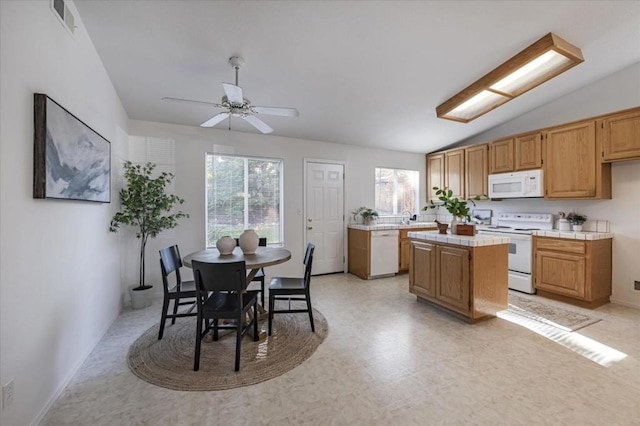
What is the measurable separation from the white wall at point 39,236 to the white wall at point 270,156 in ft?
4.41

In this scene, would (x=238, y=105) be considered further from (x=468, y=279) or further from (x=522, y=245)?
(x=522, y=245)

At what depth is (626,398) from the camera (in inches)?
68.9

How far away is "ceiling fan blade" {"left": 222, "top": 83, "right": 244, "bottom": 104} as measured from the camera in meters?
2.06

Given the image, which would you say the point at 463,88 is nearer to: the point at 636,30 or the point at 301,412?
the point at 636,30

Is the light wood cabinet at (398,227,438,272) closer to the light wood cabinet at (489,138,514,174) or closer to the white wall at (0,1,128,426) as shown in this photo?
the light wood cabinet at (489,138,514,174)

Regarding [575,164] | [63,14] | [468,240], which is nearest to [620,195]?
[575,164]

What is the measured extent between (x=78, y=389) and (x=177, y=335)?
0.81 metres

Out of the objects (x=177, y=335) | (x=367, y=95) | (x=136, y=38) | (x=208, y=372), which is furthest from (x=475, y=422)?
(x=136, y=38)

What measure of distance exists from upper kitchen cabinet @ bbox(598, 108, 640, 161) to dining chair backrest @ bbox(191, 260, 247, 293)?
438 cm

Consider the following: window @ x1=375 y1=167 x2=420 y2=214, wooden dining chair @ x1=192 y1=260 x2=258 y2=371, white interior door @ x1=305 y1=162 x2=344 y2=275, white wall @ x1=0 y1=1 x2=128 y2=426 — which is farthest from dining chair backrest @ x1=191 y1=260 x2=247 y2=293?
window @ x1=375 y1=167 x2=420 y2=214

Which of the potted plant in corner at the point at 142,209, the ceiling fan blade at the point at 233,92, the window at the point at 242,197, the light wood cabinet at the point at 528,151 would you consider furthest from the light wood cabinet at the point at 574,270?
the potted plant in corner at the point at 142,209

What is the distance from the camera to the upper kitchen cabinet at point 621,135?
10.1 ft

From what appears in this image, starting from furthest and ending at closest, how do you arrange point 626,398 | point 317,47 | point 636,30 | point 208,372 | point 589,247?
1. point 589,247
2. point 636,30
3. point 317,47
4. point 208,372
5. point 626,398

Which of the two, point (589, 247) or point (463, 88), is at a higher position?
point (463, 88)
